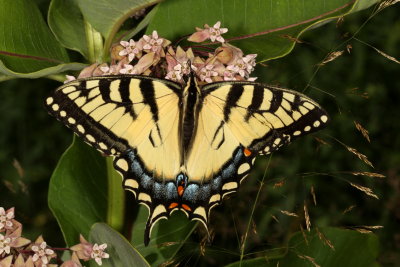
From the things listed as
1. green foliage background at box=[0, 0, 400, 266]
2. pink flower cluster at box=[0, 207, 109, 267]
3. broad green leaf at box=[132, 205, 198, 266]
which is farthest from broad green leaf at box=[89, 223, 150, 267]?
green foliage background at box=[0, 0, 400, 266]

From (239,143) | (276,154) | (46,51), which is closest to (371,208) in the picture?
(276,154)

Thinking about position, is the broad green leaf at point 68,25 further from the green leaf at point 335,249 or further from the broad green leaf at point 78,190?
the green leaf at point 335,249

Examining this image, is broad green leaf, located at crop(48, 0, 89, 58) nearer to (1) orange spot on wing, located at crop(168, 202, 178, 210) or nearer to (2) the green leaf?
(1) orange spot on wing, located at crop(168, 202, 178, 210)

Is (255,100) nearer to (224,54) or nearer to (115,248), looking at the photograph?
(224,54)

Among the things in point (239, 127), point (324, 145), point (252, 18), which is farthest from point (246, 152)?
point (324, 145)

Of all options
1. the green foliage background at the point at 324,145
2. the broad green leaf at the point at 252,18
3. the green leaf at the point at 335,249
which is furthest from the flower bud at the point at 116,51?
the green foliage background at the point at 324,145

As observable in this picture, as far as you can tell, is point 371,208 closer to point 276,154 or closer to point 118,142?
point 276,154
